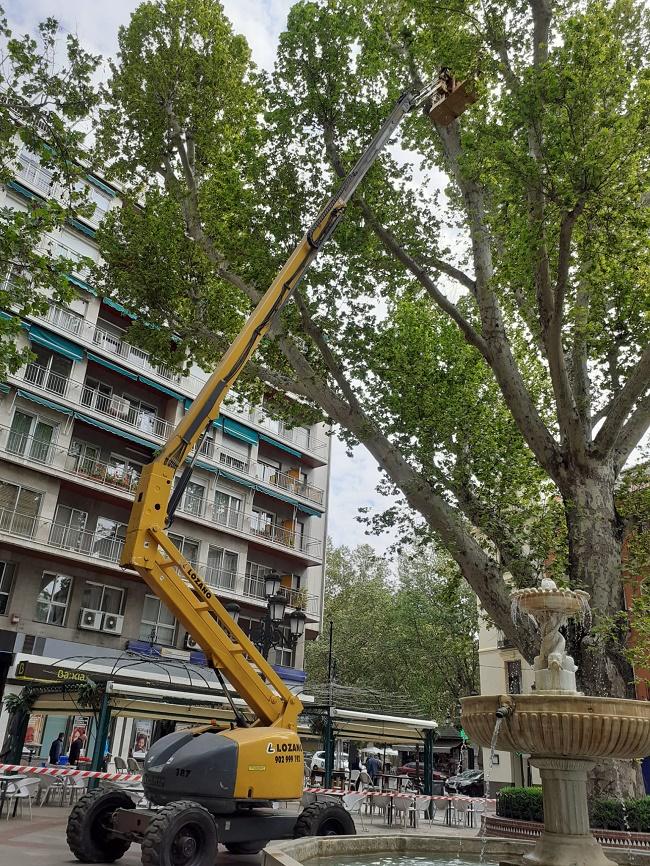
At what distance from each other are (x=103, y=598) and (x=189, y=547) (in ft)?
12.8

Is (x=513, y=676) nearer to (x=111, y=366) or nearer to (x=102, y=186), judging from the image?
(x=111, y=366)

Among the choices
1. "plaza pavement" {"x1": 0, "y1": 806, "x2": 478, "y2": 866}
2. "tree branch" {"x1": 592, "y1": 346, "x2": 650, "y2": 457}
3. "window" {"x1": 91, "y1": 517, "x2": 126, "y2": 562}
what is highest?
"window" {"x1": 91, "y1": 517, "x2": 126, "y2": 562}

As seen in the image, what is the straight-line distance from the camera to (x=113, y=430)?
23000 mm

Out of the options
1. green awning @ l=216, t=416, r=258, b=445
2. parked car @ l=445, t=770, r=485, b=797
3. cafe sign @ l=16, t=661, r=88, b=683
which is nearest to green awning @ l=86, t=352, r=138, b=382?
green awning @ l=216, t=416, r=258, b=445

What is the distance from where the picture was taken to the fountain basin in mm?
5605

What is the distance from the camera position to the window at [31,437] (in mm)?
20750

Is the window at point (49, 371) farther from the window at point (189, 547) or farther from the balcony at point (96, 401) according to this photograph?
the window at point (189, 547)

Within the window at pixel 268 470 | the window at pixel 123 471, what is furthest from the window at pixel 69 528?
the window at pixel 268 470

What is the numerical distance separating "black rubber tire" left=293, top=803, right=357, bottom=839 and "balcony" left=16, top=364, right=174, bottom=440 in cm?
1651

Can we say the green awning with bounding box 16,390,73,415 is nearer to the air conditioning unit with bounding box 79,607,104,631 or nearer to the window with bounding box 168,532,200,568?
the window with bounding box 168,532,200,568

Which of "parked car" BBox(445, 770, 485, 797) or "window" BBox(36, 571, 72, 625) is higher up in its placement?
"window" BBox(36, 571, 72, 625)

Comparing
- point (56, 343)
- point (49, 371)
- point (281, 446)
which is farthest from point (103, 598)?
point (281, 446)

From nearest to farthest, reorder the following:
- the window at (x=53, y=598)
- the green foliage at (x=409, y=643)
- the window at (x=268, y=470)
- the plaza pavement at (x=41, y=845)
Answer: the plaza pavement at (x=41, y=845) → the window at (x=53, y=598) → the window at (x=268, y=470) → the green foliage at (x=409, y=643)

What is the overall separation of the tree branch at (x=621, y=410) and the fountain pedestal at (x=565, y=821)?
5.78 m
